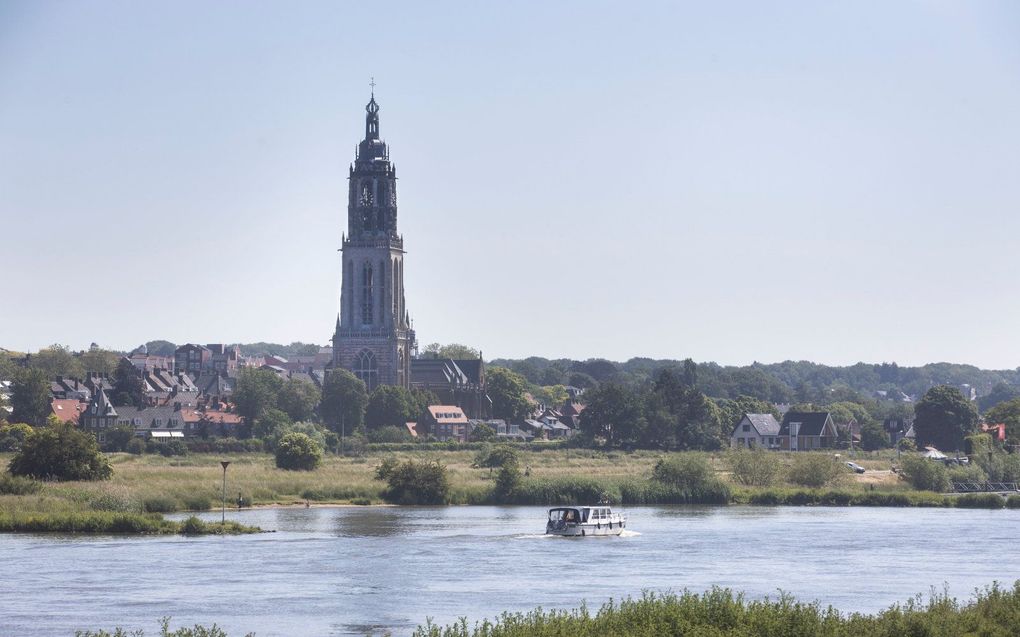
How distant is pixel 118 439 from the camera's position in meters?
148

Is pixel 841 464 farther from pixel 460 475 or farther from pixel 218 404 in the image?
pixel 218 404

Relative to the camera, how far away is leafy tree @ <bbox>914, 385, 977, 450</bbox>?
170375 mm

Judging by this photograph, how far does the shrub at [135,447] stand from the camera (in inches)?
5719

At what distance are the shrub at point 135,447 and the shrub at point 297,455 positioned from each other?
104 feet

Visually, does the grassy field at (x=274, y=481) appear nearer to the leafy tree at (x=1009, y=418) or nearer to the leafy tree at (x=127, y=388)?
the leafy tree at (x=1009, y=418)

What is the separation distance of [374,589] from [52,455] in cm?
3550

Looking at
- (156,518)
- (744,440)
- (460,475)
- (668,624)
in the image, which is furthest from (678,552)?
(744,440)

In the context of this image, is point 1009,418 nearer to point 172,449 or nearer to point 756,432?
point 756,432

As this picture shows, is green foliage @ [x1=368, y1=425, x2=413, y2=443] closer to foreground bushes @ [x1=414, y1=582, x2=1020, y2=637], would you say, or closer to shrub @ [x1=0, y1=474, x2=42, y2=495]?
shrub @ [x1=0, y1=474, x2=42, y2=495]

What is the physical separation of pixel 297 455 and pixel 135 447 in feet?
116

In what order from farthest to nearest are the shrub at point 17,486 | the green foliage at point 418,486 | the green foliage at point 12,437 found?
the green foliage at point 12,437 < the green foliage at point 418,486 < the shrub at point 17,486

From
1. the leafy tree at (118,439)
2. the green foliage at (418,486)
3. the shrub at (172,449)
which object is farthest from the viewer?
the leafy tree at (118,439)

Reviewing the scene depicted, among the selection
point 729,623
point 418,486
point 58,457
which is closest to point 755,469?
point 418,486

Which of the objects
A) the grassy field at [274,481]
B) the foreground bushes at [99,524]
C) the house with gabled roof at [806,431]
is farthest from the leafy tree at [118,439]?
the house with gabled roof at [806,431]
